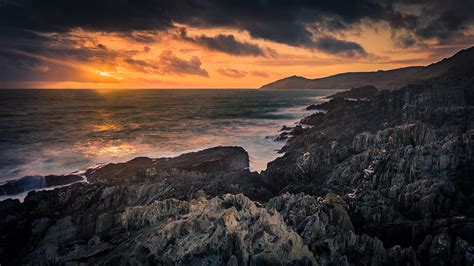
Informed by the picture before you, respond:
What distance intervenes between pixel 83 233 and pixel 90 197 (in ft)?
17.9

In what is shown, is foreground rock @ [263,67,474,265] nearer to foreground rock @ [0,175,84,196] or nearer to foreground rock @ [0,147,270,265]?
foreground rock @ [0,147,270,265]

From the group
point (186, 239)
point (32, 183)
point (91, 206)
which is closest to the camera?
point (186, 239)

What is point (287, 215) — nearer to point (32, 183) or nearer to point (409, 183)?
point (409, 183)

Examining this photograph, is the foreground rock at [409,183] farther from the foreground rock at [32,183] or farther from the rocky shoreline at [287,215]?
the foreground rock at [32,183]

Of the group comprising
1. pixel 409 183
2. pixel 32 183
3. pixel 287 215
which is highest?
pixel 409 183

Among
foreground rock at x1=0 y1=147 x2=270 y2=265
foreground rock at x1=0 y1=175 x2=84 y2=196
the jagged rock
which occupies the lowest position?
foreground rock at x1=0 y1=175 x2=84 y2=196

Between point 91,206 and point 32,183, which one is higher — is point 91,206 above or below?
above

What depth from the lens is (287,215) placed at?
529 inches

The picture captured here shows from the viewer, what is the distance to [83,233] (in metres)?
13.5

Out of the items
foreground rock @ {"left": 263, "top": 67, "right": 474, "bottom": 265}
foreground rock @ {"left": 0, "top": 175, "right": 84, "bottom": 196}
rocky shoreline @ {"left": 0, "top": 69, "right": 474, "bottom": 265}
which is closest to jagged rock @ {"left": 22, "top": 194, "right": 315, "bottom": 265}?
rocky shoreline @ {"left": 0, "top": 69, "right": 474, "bottom": 265}

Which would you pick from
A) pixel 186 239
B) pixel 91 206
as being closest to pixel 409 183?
pixel 186 239

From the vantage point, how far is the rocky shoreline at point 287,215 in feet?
34.0

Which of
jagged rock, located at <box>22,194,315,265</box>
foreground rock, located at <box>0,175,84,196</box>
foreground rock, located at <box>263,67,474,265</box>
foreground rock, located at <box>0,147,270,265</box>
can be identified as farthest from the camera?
foreground rock, located at <box>0,175,84,196</box>

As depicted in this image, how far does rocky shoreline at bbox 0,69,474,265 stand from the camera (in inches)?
408
